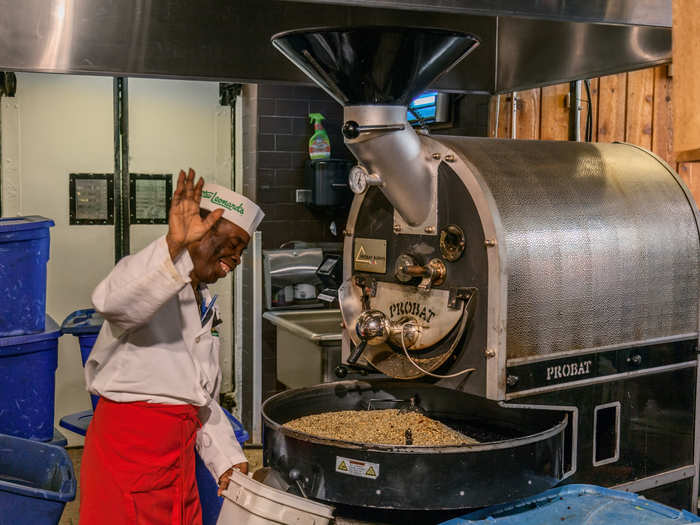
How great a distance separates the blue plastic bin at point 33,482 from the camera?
2760 mm

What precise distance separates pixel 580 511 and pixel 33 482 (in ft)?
6.82

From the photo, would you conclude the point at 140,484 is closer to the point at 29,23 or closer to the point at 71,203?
the point at 29,23

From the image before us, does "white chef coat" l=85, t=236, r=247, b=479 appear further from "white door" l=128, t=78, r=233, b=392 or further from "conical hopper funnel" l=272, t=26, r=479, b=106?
"white door" l=128, t=78, r=233, b=392

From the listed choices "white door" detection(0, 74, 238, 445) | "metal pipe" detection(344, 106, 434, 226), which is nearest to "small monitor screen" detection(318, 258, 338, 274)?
"white door" detection(0, 74, 238, 445)

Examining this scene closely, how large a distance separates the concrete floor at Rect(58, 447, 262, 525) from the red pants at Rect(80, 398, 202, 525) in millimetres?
1554

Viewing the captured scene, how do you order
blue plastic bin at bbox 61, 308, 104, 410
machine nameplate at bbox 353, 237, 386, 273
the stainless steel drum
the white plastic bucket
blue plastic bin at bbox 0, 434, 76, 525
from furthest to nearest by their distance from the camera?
blue plastic bin at bbox 61, 308, 104, 410, blue plastic bin at bbox 0, 434, 76, 525, machine nameplate at bbox 353, 237, 386, 273, the stainless steel drum, the white plastic bucket

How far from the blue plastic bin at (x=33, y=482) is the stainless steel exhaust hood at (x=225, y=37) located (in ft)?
4.71

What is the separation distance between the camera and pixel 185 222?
212cm

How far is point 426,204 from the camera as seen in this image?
2260mm

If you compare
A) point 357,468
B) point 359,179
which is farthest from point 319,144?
point 357,468

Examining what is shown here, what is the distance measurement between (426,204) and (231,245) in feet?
1.96

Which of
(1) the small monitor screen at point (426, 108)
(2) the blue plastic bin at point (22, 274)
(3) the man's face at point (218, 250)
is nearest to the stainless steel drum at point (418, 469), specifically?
(3) the man's face at point (218, 250)

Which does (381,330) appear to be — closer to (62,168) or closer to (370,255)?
(370,255)

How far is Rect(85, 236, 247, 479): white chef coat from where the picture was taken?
211cm
